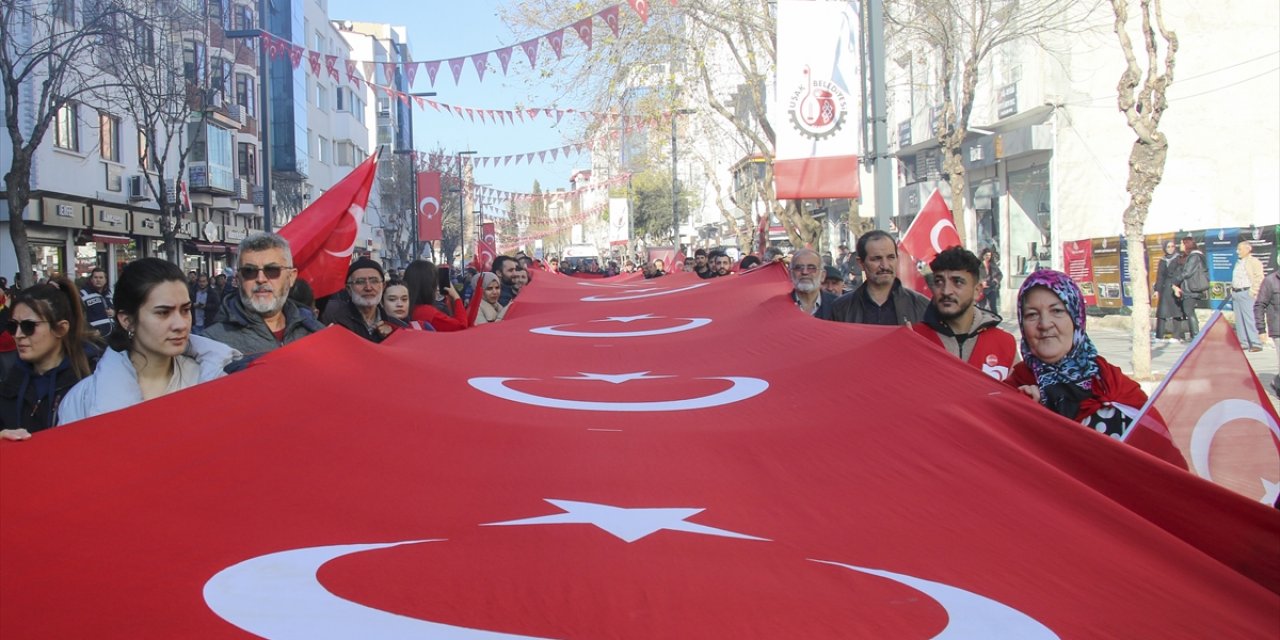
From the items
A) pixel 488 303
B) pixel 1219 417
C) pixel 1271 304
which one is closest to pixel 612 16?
pixel 488 303

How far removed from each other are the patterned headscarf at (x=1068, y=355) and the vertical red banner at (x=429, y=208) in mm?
25390

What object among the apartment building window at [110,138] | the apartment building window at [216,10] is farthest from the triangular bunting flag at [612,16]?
the apartment building window at [110,138]

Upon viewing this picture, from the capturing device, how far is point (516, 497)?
10.0 ft

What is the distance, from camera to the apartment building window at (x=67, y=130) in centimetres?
3064

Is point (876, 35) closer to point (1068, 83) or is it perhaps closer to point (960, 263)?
point (960, 263)

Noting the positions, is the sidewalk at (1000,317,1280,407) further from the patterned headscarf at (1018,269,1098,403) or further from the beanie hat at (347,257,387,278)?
the patterned headscarf at (1018,269,1098,403)

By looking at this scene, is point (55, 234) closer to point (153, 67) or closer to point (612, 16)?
point (153, 67)

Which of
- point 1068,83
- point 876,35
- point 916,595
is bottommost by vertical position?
point 916,595

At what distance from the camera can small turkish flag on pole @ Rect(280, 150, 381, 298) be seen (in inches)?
310

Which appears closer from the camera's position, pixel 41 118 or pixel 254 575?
pixel 254 575

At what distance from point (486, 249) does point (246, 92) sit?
2427 cm

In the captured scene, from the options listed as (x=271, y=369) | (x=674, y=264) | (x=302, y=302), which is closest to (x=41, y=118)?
(x=674, y=264)

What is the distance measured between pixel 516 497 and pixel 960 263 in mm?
2798

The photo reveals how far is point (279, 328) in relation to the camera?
16.7 ft
